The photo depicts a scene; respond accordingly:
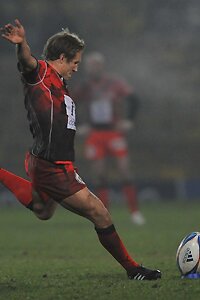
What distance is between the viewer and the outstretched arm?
567 cm

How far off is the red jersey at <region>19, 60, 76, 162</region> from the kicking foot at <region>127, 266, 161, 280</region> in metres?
0.95

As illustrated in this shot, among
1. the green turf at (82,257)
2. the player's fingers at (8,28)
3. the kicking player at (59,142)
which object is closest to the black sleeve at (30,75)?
the kicking player at (59,142)

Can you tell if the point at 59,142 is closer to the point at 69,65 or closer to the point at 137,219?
the point at 69,65

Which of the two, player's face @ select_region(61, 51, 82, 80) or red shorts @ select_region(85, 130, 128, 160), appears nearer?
player's face @ select_region(61, 51, 82, 80)

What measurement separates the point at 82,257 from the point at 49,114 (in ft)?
8.96

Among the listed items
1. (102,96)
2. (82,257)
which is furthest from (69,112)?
(102,96)

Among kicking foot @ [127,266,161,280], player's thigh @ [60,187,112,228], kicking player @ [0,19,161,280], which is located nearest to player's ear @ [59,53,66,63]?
kicking player @ [0,19,161,280]

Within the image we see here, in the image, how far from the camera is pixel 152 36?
72.5ft

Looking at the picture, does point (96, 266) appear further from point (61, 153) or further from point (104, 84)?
point (104, 84)

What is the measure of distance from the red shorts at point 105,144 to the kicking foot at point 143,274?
762cm

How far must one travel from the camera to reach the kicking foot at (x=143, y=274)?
6.11 metres

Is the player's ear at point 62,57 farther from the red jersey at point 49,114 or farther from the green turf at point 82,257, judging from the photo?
the green turf at point 82,257

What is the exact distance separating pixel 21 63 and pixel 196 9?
53.9ft

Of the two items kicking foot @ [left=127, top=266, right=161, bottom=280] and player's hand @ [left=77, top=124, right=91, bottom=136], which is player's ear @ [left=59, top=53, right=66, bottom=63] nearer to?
kicking foot @ [left=127, top=266, right=161, bottom=280]
